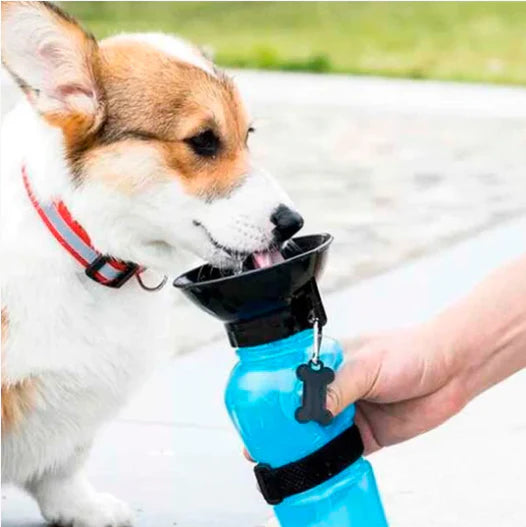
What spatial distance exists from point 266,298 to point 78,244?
91 cm

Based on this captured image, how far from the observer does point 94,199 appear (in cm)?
313

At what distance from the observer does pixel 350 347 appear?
2.57m

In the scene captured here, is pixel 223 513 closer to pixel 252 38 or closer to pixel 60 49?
pixel 60 49

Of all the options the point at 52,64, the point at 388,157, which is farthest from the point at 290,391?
the point at 388,157

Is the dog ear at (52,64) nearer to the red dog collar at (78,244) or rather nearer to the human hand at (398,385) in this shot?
the red dog collar at (78,244)

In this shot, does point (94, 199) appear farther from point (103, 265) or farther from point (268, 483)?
point (268, 483)

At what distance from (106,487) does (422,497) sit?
2.67 feet

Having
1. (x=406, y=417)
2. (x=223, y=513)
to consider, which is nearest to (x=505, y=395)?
(x=223, y=513)

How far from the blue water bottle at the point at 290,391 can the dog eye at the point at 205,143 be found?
27.0 inches

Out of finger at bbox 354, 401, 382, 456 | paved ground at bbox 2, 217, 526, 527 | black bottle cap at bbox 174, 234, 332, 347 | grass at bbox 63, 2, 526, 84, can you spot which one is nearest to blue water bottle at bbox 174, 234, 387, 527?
black bottle cap at bbox 174, 234, 332, 347

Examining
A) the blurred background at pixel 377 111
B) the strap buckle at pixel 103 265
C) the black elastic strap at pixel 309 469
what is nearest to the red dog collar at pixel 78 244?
the strap buckle at pixel 103 265

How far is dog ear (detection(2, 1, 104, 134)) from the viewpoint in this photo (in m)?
3.16

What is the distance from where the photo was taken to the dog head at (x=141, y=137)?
3113mm

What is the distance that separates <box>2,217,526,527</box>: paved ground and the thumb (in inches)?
41.7
